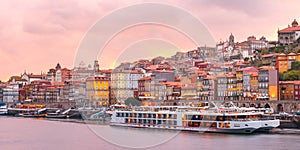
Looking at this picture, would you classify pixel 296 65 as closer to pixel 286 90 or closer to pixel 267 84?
pixel 267 84

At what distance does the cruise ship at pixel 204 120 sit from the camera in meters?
27.4

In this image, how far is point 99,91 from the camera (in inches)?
2279

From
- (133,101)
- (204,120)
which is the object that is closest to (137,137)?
(204,120)

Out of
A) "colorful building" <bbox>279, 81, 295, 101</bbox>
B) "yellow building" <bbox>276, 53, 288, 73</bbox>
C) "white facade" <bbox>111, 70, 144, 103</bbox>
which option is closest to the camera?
"colorful building" <bbox>279, 81, 295, 101</bbox>

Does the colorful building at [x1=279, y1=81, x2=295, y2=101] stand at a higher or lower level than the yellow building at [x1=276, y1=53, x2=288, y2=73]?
lower

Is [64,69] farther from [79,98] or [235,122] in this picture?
[235,122]

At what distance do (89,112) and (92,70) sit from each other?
68.6 ft

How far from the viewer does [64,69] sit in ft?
287

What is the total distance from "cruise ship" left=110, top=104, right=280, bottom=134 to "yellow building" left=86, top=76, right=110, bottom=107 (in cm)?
2398

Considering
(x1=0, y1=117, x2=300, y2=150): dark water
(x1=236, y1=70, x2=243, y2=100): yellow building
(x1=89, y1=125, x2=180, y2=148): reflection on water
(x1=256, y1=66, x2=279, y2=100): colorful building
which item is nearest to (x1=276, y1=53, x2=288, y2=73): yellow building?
(x1=236, y1=70, x2=243, y2=100): yellow building

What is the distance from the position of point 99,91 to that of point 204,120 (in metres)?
30.4

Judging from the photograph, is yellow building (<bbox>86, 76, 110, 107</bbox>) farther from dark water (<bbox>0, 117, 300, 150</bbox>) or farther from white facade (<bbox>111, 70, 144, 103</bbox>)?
dark water (<bbox>0, 117, 300, 150</bbox>)

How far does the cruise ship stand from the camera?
2739 cm

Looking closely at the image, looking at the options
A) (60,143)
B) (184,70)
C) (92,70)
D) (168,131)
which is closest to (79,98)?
(92,70)
